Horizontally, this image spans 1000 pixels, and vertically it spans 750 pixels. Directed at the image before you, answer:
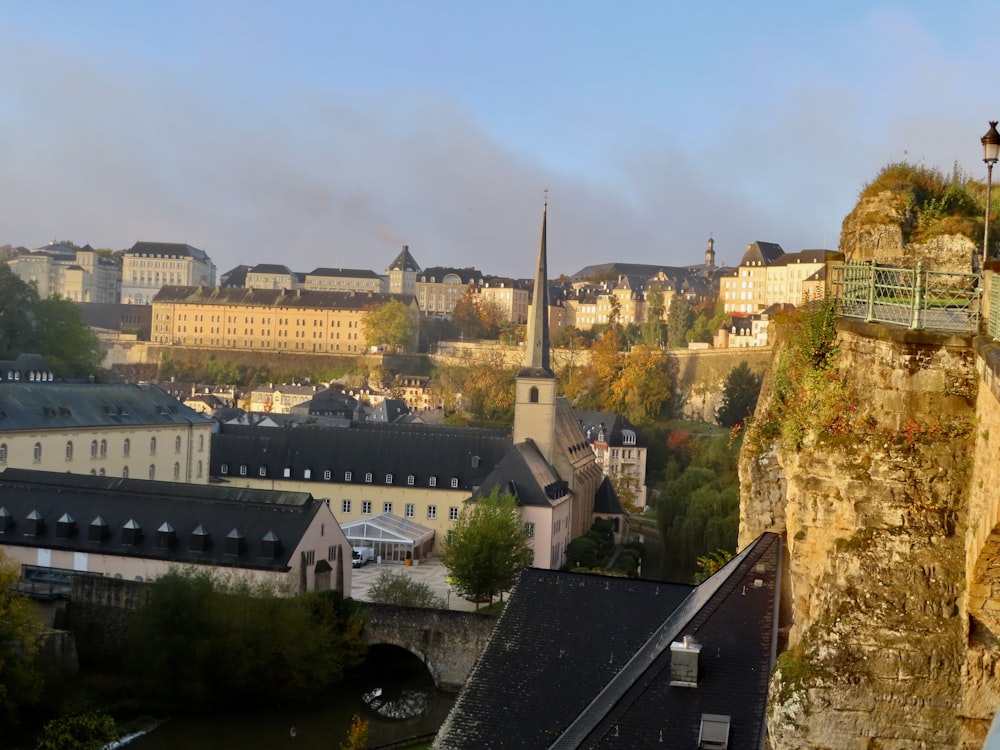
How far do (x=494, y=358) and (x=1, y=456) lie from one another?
5471 centimetres

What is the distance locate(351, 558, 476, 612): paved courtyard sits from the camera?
120 feet

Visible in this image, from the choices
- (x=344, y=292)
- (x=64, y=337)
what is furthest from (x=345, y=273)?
(x=64, y=337)

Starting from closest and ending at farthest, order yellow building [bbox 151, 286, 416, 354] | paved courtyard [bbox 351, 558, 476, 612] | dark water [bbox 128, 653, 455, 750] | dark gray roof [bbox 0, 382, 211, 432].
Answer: dark water [bbox 128, 653, 455, 750], paved courtyard [bbox 351, 558, 476, 612], dark gray roof [bbox 0, 382, 211, 432], yellow building [bbox 151, 286, 416, 354]

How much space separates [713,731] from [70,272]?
145805mm

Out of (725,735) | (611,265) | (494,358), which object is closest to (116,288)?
(611,265)

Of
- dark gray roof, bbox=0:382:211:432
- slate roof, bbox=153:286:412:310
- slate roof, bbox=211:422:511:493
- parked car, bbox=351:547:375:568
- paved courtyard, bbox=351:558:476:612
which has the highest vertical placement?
slate roof, bbox=153:286:412:310

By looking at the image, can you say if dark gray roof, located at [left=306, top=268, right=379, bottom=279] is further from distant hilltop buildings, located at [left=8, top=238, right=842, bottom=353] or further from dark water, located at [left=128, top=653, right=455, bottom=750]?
dark water, located at [left=128, top=653, right=455, bottom=750]

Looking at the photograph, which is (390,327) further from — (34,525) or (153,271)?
(34,525)

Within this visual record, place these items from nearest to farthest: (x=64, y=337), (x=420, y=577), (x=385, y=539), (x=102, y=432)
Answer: (x=420, y=577), (x=385, y=539), (x=102, y=432), (x=64, y=337)

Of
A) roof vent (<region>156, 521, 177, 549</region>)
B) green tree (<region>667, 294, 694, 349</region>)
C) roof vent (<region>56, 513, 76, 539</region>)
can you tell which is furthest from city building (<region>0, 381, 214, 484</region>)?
green tree (<region>667, 294, 694, 349</region>)

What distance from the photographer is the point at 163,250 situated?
14362 centimetres

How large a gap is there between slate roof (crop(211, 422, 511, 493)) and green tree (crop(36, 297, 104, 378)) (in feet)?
74.1

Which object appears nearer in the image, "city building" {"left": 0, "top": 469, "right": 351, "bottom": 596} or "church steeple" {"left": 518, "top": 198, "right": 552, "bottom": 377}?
"city building" {"left": 0, "top": 469, "right": 351, "bottom": 596}

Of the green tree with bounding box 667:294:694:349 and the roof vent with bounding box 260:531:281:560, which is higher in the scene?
the green tree with bounding box 667:294:694:349
